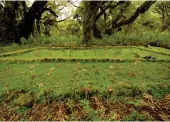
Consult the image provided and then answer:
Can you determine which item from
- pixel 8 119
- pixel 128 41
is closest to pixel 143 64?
pixel 8 119

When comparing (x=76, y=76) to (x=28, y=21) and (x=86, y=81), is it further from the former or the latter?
(x=28, y=21)

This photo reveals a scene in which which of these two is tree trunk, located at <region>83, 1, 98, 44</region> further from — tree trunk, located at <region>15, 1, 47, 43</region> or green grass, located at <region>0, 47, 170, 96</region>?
green grass, located at <region>0, 47, 170, 96</region>

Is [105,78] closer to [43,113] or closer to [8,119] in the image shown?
[43,113]

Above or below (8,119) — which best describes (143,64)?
above

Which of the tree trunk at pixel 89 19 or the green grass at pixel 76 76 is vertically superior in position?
the tree trunk at pixel 89 19

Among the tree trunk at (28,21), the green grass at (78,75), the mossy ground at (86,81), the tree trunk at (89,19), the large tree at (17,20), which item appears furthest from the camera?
the tree trunk at (28,21)

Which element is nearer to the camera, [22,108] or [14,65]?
[22,108]

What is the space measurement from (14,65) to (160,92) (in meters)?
3.78

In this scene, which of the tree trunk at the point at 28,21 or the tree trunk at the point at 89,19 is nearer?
the tree trunk at the point at 89,19

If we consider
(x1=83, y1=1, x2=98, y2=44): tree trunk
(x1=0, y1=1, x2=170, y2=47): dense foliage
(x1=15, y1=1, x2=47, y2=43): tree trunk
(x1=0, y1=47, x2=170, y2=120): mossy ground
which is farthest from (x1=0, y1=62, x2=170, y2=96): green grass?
(x1=15, y1=1, x2=47, y2=43): tree trunk

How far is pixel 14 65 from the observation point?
6.57 m

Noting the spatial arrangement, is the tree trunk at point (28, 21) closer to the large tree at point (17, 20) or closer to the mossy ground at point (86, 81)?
the large tree at point (17, 20)

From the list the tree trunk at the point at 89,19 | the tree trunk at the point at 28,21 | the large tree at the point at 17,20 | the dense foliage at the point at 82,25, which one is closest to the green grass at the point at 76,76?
the dense foliage at the point at 82,25

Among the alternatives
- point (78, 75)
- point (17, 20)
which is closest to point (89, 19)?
point (17, 20)
